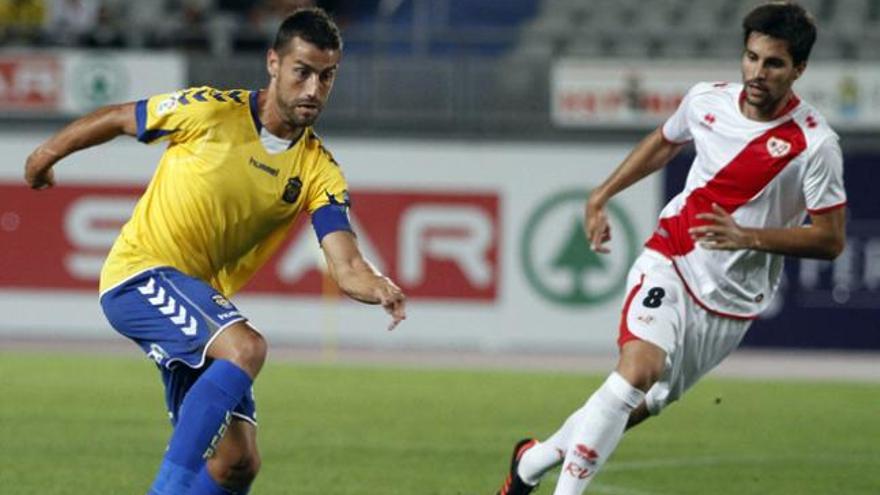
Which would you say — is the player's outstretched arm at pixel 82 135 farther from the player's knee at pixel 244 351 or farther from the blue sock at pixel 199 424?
the blue sock at pixel 199 424

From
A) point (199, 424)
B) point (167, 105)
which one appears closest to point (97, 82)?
point (167, 105)

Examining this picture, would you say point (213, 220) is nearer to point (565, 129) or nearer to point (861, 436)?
point (861, 436)

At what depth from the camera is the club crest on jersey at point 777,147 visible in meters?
7.78

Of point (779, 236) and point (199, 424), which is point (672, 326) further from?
point (199, 424)

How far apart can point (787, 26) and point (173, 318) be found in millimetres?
2840

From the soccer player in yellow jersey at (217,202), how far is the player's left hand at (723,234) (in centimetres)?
132

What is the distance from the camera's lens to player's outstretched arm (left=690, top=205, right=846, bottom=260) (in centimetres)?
736

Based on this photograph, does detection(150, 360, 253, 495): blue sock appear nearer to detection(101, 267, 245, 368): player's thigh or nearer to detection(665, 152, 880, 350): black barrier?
detection(101, 267, 245, 368): player's thigh

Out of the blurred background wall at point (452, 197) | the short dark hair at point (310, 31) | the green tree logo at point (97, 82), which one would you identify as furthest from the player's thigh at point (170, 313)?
the green tree logo at point (97, 82)

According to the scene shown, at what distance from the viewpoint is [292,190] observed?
7281mm

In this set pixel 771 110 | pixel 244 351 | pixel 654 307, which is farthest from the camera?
pixel 771 110

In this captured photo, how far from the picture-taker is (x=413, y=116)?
1938 centimetres

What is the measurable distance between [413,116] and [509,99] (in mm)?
1030

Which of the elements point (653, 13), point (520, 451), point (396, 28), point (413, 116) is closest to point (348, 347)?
point (413, 116)
